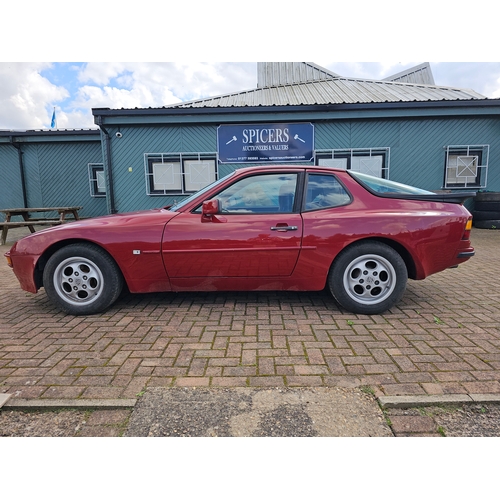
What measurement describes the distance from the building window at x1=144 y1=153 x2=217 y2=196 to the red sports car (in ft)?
24.4

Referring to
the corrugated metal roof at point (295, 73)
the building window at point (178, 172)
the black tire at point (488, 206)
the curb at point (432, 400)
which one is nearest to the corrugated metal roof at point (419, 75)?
the corrugated metal roof at point (295, 73)

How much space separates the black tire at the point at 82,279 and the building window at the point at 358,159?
27.7ft

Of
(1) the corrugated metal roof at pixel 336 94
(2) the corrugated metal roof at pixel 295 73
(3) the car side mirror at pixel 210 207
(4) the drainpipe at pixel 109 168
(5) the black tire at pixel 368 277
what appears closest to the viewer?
(3) the car side mirror at pixel 210 207

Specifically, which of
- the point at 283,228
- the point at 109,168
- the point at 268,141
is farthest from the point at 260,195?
the point at 109,168

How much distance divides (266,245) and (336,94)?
11.5 m

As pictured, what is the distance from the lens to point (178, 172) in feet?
34.4

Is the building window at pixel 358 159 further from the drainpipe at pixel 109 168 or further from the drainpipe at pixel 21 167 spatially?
the drainpipe at pixel 21 167

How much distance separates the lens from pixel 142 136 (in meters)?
10.3

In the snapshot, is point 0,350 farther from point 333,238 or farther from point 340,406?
point 333,238

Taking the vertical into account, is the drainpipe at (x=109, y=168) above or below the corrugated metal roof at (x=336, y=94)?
below

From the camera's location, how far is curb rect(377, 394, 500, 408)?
1.84 m

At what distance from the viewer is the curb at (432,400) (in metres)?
1.84

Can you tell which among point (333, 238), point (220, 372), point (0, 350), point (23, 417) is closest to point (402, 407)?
point (220, 372)

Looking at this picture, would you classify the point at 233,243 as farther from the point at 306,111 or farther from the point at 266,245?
the point at 306,111
